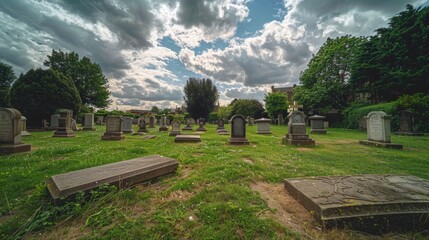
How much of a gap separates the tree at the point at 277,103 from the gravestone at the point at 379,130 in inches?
875

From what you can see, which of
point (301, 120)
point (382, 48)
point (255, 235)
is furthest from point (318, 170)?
point (382, 48)

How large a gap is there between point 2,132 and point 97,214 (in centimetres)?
805

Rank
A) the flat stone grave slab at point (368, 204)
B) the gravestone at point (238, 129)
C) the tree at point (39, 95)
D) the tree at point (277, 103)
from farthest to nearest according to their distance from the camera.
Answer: the tree at point (277, 103), the tree at point (39, 95), the gravestone at point (238, 129), the flat stone grave slab at point (368, 204)

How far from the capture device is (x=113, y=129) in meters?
10.2

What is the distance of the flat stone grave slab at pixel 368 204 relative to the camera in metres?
1.91

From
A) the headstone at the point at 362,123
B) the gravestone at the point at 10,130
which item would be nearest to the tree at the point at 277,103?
the headstone at the point at 362,123

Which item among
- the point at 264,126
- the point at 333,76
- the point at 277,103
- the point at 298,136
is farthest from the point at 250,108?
the point at 298,136

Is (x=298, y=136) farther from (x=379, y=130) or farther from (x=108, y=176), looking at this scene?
(x=108, y=176)

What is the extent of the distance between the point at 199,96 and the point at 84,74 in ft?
72.2

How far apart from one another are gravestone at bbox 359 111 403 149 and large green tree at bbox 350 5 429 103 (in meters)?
12.4

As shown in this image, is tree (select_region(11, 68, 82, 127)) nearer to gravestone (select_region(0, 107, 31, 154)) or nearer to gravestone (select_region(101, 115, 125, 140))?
gravestone (select_region(101, 115, 125, 140))

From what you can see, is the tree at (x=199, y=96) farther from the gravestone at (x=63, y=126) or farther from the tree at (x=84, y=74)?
the gravestone at (x=63, y=126)

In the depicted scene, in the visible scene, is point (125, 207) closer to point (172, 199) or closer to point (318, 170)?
point (172, 199)

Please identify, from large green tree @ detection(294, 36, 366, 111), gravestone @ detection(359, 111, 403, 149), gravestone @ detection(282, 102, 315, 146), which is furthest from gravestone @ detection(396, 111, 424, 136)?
gravestone @ detection(282, 102, 315, 146)
